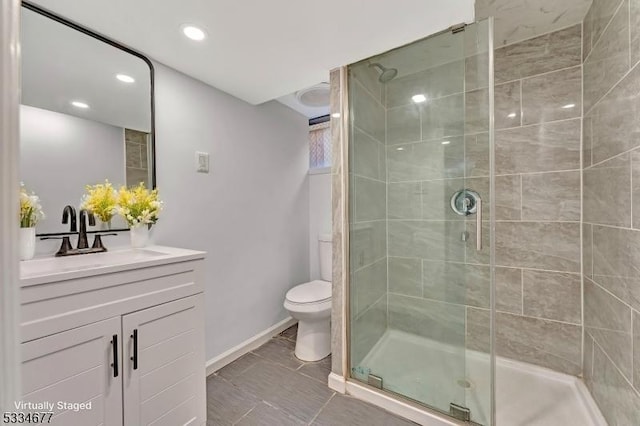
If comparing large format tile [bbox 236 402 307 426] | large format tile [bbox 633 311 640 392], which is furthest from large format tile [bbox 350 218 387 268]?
large format tile [bbox 633 311 640 392]

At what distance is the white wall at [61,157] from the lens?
1.15 m

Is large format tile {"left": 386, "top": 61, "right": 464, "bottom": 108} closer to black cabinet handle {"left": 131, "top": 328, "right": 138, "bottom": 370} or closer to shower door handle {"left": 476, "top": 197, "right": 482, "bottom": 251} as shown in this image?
shower door handle {"left": 476, "top": 197, "right": 482, "bottom": 251}

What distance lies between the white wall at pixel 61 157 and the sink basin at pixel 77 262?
17cm

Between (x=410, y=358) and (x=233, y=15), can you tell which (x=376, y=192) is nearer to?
(x=410, y=358)

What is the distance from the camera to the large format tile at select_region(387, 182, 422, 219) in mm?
1802

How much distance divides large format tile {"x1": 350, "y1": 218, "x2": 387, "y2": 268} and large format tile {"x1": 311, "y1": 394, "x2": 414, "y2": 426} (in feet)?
2.63

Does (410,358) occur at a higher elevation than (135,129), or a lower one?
lower

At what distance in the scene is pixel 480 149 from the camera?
1497mm

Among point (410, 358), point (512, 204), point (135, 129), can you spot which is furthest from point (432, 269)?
point (135, 129)

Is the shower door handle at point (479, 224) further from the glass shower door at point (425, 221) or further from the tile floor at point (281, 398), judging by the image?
the tile floor at point (281, 398)

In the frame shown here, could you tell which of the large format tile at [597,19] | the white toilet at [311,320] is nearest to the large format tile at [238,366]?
the white toilet at [311,320]

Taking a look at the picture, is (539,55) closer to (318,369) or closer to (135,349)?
(318,369)

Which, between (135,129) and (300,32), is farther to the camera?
(135,129)

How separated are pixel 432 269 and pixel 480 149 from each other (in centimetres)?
82
